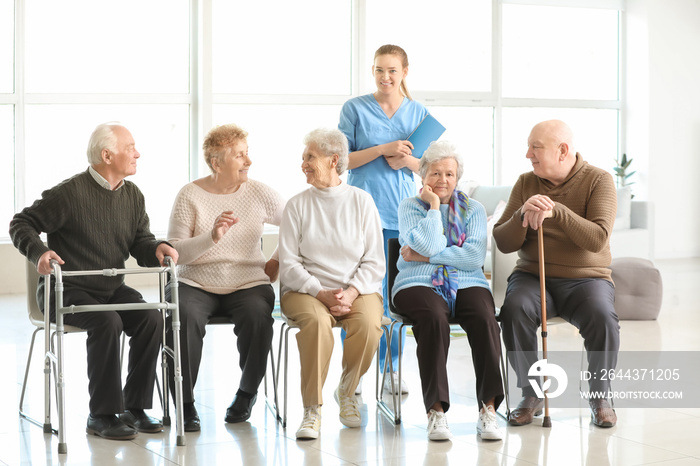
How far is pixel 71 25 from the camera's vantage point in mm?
7422

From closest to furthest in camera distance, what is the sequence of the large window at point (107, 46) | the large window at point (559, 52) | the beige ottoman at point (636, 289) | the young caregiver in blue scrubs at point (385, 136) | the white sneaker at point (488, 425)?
the white sneaker at point (488, 425) → the young caregiver in blue scrubs at point (385, 136) → the beige ottoman at point (636, 289) → the large window at point (107, 46) → the large window at point (559, 52)

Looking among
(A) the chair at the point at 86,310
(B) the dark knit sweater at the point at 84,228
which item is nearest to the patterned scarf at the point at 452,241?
(A) the chair at the point at 86,310

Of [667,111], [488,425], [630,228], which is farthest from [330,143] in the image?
[667,111]

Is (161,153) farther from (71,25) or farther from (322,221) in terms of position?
(322,221)

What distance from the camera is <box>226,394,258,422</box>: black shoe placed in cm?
315

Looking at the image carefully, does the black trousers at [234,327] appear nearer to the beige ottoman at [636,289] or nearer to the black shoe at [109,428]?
the black shoe at [109,428]

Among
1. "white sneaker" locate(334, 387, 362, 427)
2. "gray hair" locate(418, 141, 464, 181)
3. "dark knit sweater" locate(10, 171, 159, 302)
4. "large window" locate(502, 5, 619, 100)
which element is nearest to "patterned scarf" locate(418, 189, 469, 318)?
"gray hair" locate(418, 141, 464, 181)

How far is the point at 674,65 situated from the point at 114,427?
8.38m

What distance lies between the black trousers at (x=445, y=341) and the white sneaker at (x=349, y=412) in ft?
0.91

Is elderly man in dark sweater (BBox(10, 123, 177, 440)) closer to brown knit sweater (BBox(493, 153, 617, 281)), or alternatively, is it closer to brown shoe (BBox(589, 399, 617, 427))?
brown knit sweater (BBox(493, 153, 617, 281))

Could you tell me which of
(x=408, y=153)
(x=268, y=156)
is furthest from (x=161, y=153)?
(x=408, y=153)

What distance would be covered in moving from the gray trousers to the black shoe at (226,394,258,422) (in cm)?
98

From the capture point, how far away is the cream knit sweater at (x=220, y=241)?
319 cm

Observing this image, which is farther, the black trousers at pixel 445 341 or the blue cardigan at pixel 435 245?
the blue cardigan at pixel 435 245
